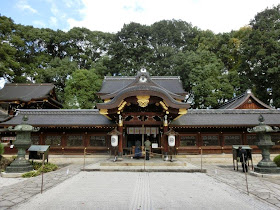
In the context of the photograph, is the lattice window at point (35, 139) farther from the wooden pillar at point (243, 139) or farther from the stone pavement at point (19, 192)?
the wooden pillar at point (243, 139)

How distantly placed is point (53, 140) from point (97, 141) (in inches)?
159

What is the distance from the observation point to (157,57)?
38.5 m

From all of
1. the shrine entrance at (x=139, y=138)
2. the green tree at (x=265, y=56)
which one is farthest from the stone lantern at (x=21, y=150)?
the green tree at (x=265, y=56)

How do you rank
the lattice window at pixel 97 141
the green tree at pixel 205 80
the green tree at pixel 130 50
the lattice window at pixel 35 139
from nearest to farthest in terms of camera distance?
the lattice window at pixel 97 141 < the lattice window at pixel 35 139 < the green tree at pixel 205 80 < the green tree at pixel 130 50

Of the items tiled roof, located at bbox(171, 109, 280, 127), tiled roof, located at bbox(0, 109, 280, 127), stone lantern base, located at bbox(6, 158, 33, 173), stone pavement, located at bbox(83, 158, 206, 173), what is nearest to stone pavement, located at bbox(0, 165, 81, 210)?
stone lantern base, located at bbox(6, 158, 33, 173)

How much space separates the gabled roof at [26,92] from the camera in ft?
89.4

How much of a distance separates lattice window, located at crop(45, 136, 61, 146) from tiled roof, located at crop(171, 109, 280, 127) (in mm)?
10337

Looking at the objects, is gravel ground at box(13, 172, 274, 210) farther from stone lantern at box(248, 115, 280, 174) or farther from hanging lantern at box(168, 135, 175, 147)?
hanging lantern at box(168, 135, 175, 147)

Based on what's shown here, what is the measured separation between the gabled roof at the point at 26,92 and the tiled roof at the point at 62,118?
9350 mm

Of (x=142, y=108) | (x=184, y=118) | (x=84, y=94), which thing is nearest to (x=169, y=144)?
(x=142, y=108)

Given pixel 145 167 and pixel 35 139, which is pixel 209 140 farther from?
pixel 35 139

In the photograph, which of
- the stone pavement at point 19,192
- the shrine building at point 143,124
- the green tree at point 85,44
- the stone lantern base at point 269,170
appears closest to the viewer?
the stone pavement at point 19,192

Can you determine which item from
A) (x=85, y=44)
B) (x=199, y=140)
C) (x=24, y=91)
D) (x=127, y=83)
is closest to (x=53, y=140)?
(x=127, y=83)

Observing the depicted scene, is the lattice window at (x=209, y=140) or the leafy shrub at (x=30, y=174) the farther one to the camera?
the lattice window at (x=209, y=140)
